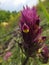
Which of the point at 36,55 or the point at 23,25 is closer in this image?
the point at 23,25

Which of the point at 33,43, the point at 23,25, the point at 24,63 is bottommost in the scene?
the point at 24,63

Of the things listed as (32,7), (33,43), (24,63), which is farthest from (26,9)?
(24,63)

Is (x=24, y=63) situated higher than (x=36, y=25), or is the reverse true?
(x=36, y=25)

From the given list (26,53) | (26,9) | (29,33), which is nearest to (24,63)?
(26,53)

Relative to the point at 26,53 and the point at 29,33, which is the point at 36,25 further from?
the point at 26,53

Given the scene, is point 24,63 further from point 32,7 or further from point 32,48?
point 32,7

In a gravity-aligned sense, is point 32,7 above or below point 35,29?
above
